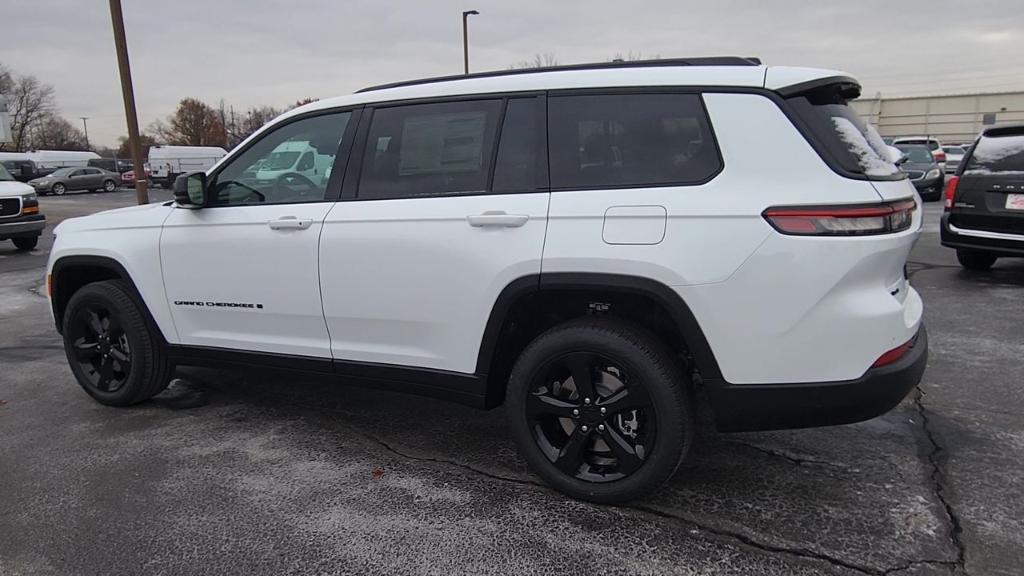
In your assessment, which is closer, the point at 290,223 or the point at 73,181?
the point at 290,223

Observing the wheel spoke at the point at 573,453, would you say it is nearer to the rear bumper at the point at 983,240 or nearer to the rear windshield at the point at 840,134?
the rear windshield at the point at 840,134

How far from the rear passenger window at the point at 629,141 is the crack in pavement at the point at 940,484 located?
1.73 metres

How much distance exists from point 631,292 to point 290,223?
1821 mm

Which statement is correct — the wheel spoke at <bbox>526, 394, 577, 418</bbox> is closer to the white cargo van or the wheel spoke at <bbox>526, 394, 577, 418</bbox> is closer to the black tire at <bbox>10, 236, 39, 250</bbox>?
the black tire at <bbox>10, 236, 39, 250</bbox>

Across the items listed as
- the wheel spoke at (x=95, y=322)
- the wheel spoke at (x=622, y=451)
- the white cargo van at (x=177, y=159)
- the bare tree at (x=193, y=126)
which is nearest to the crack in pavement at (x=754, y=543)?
the wheel spoke at (x=622, y=451)

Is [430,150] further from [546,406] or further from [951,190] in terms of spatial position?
[951,190]

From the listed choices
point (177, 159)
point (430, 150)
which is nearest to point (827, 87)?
point (430, 150)

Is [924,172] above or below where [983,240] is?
above

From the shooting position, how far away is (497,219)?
303 centimetres

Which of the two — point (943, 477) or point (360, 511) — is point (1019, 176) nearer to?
point (943, 477)

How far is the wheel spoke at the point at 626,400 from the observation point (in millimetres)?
2889

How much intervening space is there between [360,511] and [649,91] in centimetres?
223

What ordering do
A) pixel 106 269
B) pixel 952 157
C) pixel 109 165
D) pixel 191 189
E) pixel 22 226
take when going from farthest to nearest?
pixel 109 165 < pixel 952 157 < pixel 22 226 < pixel 106 269 < pixel 191 189

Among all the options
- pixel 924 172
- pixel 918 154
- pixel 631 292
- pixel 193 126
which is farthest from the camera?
pixel 193 126
